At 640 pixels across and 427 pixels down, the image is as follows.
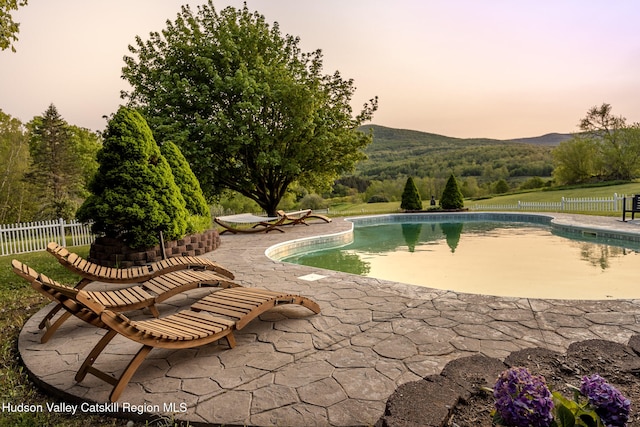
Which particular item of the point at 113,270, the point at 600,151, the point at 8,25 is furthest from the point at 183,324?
the point at 600,151

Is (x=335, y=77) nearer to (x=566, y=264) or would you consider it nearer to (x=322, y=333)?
(x=566, y=264)

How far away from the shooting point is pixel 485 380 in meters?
2.39

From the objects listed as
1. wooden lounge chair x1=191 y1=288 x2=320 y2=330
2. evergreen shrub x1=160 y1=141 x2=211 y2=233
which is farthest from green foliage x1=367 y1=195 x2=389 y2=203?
wooden lounge chair x1=191 y1=288 x2=320 y2=330

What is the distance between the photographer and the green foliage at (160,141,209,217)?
30.0 ft

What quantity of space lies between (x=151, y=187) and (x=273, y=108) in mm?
8816

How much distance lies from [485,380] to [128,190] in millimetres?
6953

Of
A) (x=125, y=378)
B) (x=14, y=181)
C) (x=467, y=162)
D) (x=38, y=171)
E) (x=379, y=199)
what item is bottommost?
(x=125, y=378)

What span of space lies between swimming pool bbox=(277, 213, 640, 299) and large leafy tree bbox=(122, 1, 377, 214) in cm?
453

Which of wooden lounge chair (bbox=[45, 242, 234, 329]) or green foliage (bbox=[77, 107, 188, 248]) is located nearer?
wooden lounge chair (bbox=[45, 242, 234, 329])

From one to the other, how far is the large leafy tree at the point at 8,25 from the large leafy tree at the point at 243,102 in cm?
622

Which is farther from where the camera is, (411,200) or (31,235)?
(411,200)

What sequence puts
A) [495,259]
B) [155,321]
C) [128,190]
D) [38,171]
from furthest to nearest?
1. [38,171]
2. [495,259]
3. [128,190]
4. [155,321]

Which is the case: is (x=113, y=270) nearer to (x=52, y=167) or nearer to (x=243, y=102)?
(x=243, y=102)

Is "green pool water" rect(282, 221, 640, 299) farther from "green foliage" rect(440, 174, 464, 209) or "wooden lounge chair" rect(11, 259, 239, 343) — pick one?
"green foliage" rect(440, 174, 464, 209)
